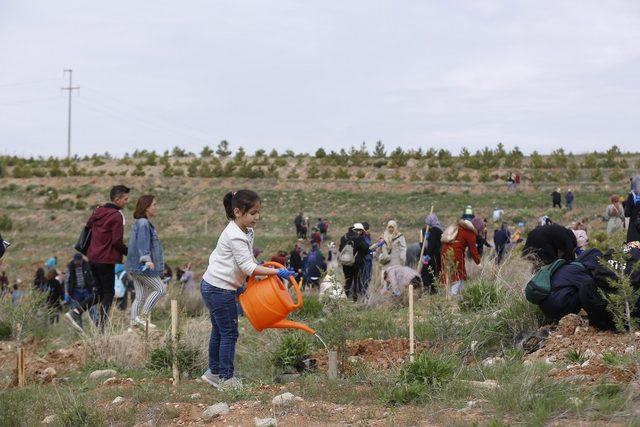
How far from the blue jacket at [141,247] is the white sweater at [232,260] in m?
2.63

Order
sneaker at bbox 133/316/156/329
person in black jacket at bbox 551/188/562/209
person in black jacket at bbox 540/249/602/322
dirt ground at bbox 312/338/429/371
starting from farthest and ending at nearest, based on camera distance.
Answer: person in black jacket at bbox 551/188/562/209
sneaker at bbox 133/316/156/329
person in black jacket at bbox 540/249/602/322
dirt ground at bbox 312/338/429/371

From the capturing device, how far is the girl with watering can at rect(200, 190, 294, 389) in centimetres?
755

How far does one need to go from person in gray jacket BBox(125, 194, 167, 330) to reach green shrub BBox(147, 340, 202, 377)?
1264 mm

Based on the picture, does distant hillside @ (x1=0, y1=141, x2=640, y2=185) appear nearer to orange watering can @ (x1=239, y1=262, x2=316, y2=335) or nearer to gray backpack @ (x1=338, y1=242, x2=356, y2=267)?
gray backpack @ (x1=338, y1=242, x2=356, y2=267)

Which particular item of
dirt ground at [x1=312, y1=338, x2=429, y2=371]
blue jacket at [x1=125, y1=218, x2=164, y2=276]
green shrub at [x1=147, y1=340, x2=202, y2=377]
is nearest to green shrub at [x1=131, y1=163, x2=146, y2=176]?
blue jacket at [x1=125, y1=218, x2=164, y2=276]

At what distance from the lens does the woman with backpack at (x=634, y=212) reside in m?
9.60

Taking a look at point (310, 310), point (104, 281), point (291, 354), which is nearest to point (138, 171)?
point (310, 310)

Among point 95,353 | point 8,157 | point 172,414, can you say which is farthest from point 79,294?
point 8,157

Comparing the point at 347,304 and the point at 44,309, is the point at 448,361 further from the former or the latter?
the point at 44,309

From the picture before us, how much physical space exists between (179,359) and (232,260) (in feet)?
4.39

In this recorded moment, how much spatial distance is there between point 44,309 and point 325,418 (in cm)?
767

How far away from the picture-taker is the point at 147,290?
35.1 ft

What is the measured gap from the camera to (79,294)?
1495 centimetres

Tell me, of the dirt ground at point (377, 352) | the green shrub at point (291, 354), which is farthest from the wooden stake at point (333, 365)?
the green shrub at point (291, 354)
